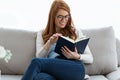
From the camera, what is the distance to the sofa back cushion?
8.32 ft

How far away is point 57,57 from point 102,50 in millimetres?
→ 530

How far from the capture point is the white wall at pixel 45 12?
306cm

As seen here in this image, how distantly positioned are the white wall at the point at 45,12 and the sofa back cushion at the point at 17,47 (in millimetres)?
425

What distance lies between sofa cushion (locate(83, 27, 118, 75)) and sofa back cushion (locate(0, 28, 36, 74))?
557 millimetres

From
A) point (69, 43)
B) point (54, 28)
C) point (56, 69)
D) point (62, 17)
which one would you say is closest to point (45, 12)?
point (54, 28)

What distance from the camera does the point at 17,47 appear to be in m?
2.58

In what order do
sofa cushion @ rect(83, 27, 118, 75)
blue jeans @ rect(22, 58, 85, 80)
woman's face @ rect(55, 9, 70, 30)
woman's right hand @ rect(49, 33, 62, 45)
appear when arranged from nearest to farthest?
blue jeans @ rect(22, 58, 85, 80) < woman's right hand @ rect(49, 33, 62, 45) < woman's face @ rect(55, 9, 70, 30) < sofa cushion @ rect(83, 27, 118, 75)

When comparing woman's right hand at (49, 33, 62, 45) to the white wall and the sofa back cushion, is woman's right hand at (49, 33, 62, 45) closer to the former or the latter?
the sofa back cushion

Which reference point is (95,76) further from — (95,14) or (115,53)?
(95,14)

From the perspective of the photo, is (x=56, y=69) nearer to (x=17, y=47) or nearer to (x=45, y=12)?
(x=17, y=47)

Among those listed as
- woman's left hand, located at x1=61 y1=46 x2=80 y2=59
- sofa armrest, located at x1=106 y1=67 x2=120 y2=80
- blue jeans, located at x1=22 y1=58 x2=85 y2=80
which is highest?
woman's left hand, located at x1=61 y1=46 x2=80 y2=59

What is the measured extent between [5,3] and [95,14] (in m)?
1.06

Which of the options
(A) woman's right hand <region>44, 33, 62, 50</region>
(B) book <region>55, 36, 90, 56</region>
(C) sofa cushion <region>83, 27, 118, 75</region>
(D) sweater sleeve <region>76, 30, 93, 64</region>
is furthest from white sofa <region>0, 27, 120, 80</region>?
(B) book <region>55, 36, 90, 56</region>

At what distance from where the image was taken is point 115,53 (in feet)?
8.64
